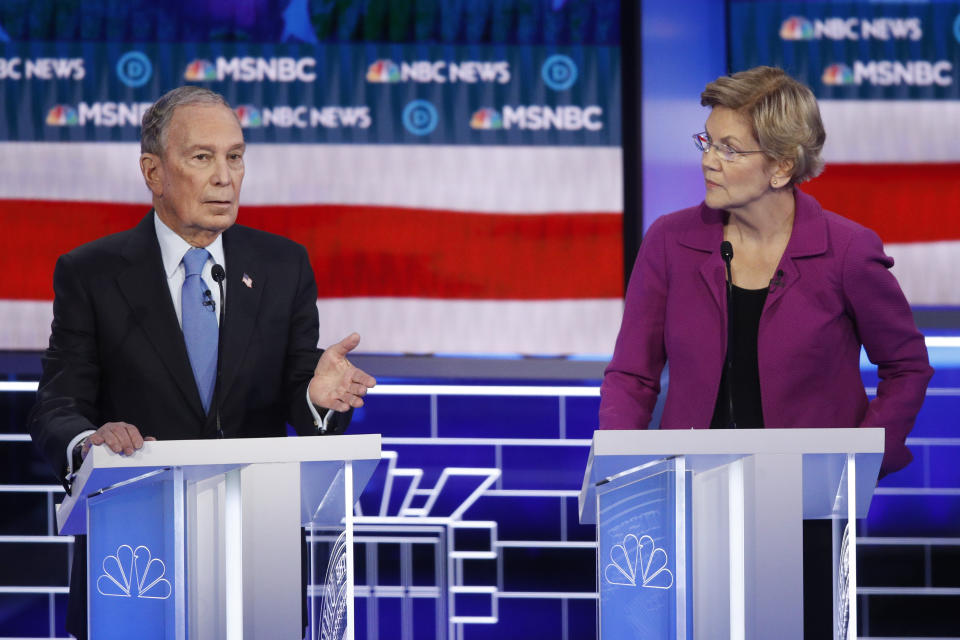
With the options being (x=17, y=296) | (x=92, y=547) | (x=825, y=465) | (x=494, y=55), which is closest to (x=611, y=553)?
(x=825, y=465)

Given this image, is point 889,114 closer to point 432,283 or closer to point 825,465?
point 432,283

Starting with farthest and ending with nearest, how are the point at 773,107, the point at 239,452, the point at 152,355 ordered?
the point at 773,107 < the point at 152,355 < the point at 239,452

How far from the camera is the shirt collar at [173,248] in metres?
2.56

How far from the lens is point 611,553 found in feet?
6.07

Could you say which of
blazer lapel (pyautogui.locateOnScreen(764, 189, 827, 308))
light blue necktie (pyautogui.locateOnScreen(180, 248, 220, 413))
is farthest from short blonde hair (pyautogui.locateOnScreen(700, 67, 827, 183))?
light blue necktie (pyautogui.locateOnScreen(180, 248, 220, 413))

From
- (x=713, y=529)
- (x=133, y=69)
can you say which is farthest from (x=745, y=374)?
(x=133, y=69)

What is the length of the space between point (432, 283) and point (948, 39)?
1892mm

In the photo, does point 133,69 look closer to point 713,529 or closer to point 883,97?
point 883,97

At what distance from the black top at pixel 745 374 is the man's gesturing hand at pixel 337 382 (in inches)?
29.3

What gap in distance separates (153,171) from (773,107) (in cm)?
129

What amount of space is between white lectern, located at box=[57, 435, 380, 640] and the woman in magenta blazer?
89 centimetres

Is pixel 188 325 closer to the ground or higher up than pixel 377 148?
closer to the ground

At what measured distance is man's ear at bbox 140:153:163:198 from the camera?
8.52 feet

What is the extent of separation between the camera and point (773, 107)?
2.56 metres
